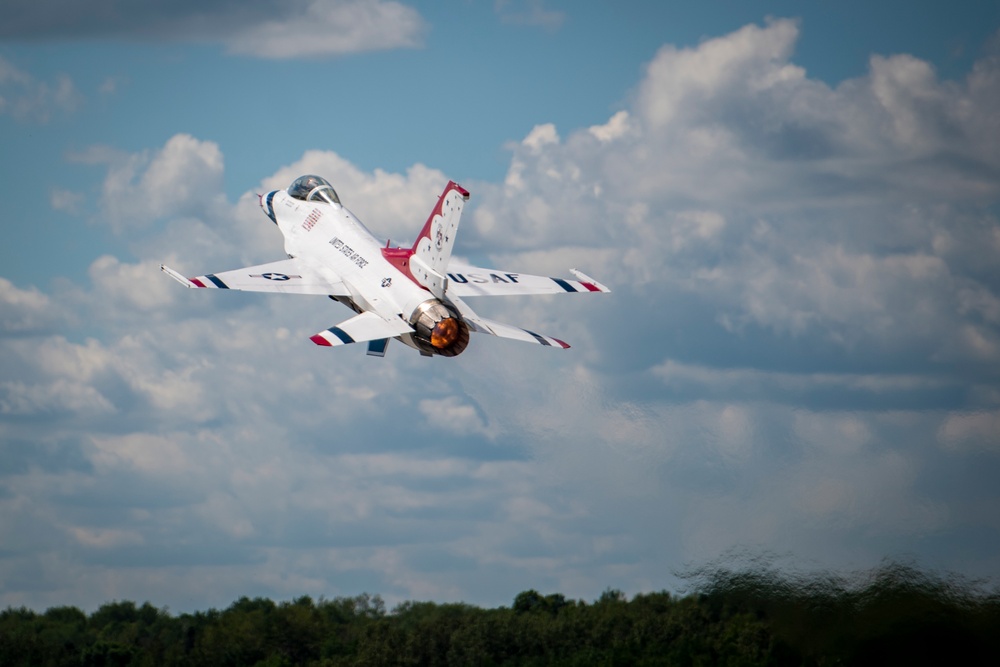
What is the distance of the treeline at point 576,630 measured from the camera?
4209 centimetres

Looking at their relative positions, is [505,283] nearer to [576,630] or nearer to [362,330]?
[362,330]

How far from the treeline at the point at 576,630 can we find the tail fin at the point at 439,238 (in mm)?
13734

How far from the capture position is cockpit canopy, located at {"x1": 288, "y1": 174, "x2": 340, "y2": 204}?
183 ft

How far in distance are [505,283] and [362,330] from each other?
8111 mm

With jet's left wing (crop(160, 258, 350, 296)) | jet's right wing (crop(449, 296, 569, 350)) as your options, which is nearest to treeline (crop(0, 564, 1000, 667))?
jet's right wing (crop(449, 296, 569, 350))

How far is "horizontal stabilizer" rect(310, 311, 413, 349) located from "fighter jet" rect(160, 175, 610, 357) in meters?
0.03

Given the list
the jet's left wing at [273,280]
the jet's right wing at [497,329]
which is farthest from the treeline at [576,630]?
the jet's left wing at [273,280]

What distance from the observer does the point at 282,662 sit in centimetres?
7406

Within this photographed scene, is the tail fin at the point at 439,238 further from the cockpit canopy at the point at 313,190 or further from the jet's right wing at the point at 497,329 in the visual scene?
the cockpit canopy at the point at 313,190

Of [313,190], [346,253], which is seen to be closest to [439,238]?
[346,253]

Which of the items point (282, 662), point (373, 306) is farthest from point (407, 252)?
point (282, 662)

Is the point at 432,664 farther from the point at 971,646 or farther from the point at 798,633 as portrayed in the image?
the point at 971,646

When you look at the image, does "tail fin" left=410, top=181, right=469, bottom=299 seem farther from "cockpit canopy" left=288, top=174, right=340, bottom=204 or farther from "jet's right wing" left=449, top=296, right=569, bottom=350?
"cockpit canopy" left=288, top=174, right=340, bottom=204

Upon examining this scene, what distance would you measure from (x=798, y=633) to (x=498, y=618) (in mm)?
28439
